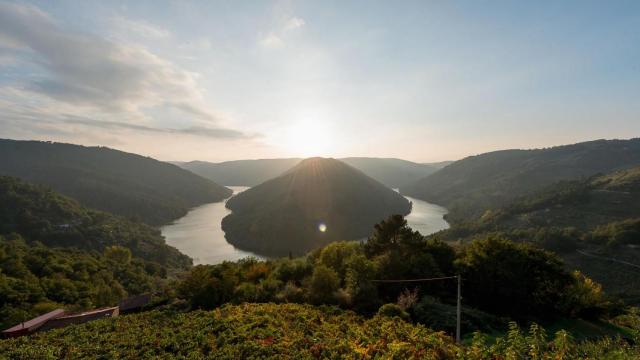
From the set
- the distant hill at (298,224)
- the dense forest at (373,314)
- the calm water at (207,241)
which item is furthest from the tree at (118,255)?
the dense forest at (373,314)

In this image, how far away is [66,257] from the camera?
Answer: 87625 millimetres

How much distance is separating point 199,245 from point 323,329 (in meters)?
149

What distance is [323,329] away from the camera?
80.8 feet

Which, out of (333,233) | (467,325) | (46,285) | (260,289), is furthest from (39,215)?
(467,325)

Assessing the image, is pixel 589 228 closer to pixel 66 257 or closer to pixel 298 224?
pixel 298 224

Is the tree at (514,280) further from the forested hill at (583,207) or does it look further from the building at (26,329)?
the forested hill at (583,207)

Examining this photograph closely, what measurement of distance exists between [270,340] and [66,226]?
6063 inches

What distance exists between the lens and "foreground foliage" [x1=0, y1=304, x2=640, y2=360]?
17.3m

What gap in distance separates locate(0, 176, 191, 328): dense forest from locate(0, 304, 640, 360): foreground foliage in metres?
34.4

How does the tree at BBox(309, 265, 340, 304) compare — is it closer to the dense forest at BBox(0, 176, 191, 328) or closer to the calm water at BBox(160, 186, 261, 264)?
the dense forest at BBox(0, 176, 191, 328)

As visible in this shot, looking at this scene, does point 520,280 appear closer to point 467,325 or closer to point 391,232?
point 467,325

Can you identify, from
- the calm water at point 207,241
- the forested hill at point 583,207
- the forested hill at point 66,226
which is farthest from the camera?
the calm water at point 207,241

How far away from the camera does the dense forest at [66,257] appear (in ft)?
198

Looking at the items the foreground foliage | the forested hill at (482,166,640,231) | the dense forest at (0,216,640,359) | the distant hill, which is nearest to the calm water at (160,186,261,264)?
the distant hill
